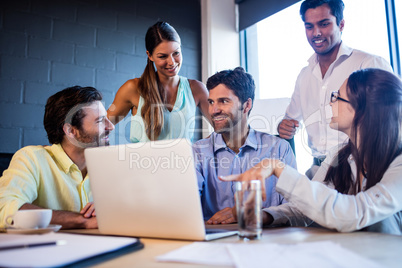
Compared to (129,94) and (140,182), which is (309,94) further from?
(140,182)

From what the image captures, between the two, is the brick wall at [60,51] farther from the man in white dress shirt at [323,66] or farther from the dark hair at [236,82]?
the man in white dress shirt at [323,66]

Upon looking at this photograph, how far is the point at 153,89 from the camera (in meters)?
2.30

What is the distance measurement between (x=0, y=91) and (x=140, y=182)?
6.41ft

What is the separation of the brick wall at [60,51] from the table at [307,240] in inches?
76.0

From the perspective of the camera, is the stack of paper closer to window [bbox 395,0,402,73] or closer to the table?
the table

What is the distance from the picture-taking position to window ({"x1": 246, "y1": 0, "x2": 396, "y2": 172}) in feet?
7.57

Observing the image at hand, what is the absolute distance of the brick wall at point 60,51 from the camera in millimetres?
2404

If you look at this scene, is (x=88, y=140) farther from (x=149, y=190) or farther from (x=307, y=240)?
(x=307, y=240)

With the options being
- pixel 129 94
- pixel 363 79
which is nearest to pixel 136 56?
pixel 129 94

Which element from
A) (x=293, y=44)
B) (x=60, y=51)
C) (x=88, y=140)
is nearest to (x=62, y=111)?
(x=88, y=140)

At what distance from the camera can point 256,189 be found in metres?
0.85

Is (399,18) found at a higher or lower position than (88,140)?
higher

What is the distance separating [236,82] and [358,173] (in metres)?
0.95

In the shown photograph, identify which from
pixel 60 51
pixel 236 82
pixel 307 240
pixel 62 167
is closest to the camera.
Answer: pixel 307 240
